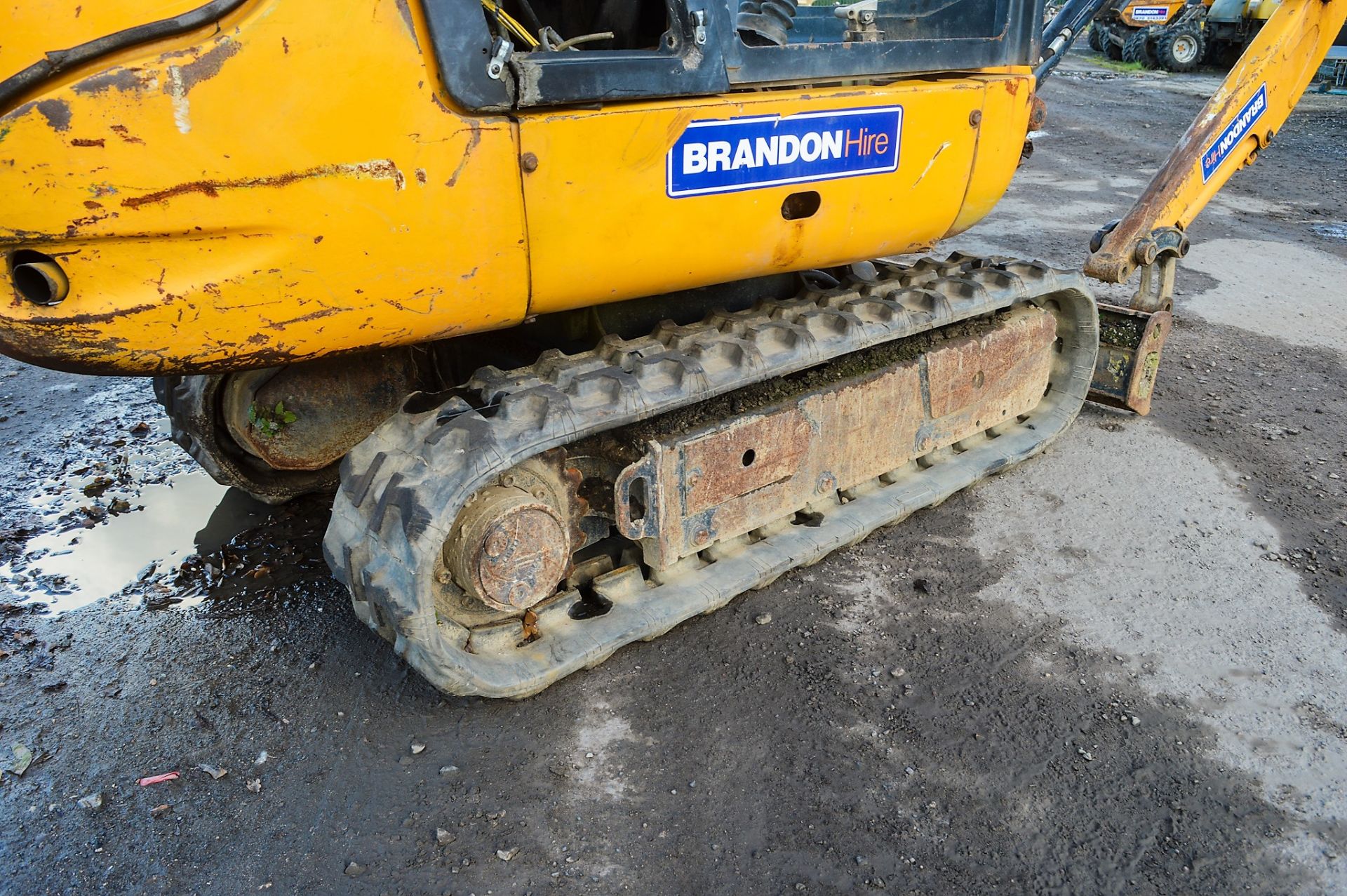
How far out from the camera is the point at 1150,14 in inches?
694

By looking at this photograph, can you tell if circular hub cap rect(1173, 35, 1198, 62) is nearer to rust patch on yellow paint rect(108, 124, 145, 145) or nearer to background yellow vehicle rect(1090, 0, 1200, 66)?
background yellow vehicle rect(1090, 0, 1200, 66)

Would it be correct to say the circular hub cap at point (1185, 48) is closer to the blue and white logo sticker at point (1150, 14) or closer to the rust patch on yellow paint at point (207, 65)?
the blue and white logo sticker at point (1150, 14)

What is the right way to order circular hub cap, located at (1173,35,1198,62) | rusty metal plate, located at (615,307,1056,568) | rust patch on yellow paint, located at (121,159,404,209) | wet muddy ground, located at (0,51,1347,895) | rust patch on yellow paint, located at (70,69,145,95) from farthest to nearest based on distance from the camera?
1. circular hub cap, located at (1173,35,1198,62)
2. rusty metal plate, located at (615,307,1056,568)
3. wet muddy ground, located at (0,51,1347,895)
4. rust patch on yellow paint, located at (121,159,404,209)
5. rust patch on yellow paint, located at (70,69,145,95)

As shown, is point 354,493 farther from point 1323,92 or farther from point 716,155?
point 1323,92

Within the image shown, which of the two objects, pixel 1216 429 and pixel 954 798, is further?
pixel 1216 429

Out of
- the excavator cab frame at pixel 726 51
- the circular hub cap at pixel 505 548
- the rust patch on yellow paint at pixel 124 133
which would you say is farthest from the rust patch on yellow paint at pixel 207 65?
the circular hub cap at pixel 505 548

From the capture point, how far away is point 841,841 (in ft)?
7.98

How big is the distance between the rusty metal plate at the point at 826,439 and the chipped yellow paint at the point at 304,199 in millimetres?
584

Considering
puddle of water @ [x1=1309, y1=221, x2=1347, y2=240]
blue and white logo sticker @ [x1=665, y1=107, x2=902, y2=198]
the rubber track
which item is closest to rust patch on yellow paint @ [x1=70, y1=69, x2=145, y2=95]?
the rubber track

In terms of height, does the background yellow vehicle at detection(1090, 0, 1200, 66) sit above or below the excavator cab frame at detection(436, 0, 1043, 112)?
below

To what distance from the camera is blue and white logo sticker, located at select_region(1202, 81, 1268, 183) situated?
4234 mm

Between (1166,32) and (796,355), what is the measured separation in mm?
16879

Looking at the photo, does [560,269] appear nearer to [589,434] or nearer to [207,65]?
[589,434]

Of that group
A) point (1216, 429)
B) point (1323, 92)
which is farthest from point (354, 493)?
point (1323, 92)
